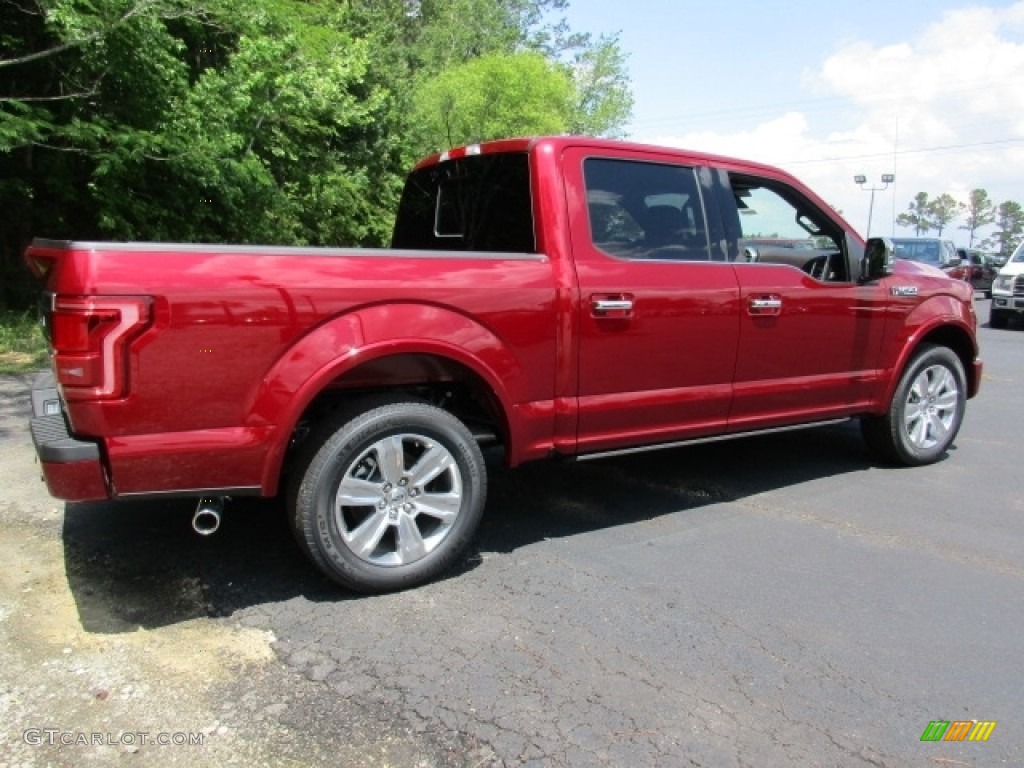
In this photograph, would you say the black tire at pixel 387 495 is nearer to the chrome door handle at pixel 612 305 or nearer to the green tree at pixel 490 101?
A: the chrome door handle at pixel 612 305

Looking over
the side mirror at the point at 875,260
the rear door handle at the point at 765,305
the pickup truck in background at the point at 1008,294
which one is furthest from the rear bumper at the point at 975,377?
the pickup truck in background at the point at 1008,294

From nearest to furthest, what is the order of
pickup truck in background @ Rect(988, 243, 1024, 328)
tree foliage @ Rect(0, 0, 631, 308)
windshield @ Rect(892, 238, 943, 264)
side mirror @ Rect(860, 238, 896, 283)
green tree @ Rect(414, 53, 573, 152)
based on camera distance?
side mirror @ Rect(860, 238, 896, 283), tree foliage @ Rect(0, 0, 631, 308), pickup truck in background @ Rect(988, 243, 1024, 328), windshield @ Rect(892, 238, 943, 264), green tree @ Rect(414, 53, 573, 152)

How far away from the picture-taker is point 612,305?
3916mm

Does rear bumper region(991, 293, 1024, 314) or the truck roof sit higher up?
the truck roof

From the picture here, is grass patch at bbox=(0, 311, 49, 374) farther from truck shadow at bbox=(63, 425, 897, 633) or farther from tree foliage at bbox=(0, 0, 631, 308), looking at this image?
truck shadow at bbox=(63, 425, 897, 633)

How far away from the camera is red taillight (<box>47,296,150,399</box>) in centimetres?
279

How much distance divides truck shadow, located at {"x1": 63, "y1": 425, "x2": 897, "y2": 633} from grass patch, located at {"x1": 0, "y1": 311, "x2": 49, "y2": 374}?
4.76 meters

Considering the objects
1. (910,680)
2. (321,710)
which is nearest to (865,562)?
(910,680)

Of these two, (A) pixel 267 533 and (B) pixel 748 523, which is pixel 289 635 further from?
(B) pixel 748 523

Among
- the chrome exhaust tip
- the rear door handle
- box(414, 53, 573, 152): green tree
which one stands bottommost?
the chrome exhaust tip

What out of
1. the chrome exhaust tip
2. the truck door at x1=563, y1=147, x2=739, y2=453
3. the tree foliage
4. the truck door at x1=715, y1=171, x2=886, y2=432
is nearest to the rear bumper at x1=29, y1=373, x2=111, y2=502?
the chrome exhaust tip

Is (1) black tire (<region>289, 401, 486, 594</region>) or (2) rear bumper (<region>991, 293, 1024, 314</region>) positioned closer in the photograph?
(1) black tire (<region>289, 401, 486, 594</region>)

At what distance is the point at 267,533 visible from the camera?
13.6 ft

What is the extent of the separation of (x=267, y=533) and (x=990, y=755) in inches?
124
